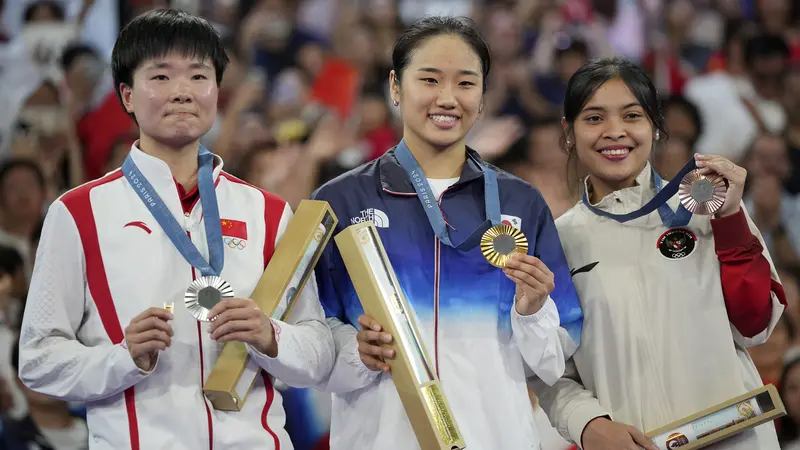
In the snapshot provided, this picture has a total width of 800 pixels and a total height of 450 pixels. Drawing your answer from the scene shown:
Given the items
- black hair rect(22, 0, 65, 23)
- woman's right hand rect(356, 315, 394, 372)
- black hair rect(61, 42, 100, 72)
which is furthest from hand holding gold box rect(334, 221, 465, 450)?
black hair rect(22, 0, 65, 23)

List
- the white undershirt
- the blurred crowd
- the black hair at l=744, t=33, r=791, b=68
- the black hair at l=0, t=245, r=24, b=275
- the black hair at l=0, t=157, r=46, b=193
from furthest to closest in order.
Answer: the black hair at l=744, t=33, r=791, b=68 < the blurred crowd < the black hair at l=0, t=157, r=46, b=193 < the black hair at l=0, t=245, r=24, b=275 < the white undershirt

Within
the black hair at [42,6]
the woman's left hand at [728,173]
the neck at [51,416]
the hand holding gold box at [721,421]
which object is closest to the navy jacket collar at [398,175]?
the woman's left hand at [728,173]

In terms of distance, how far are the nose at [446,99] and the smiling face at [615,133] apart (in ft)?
1.72

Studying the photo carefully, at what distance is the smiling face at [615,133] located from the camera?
121 inches

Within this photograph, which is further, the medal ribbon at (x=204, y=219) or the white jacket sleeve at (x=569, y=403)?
the white jacket sleeve at (x=569, y=403)

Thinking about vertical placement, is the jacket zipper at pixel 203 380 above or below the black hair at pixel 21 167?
below

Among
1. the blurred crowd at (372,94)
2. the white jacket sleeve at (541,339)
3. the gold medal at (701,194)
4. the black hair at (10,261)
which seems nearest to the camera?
the white jacket sleeve at (541,339)

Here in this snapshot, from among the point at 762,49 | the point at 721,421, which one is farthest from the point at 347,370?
the point at 762,49

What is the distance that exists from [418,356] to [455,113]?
707 millimetres

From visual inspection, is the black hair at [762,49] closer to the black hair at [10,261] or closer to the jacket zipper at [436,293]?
the black hair at [10,261]

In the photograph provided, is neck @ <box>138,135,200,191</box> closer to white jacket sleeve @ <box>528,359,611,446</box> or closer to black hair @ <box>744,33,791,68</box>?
white jacket sleeve @ <box>528,359,611,446</box>

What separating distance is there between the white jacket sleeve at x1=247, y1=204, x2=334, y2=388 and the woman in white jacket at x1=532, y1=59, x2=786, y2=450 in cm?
74

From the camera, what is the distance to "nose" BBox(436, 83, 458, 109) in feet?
9.24

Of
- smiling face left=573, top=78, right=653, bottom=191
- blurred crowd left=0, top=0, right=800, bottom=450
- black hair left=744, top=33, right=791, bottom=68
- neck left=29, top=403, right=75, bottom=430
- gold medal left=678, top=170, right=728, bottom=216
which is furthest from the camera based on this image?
black hair left=744, top=33, right=791, bottom=68
